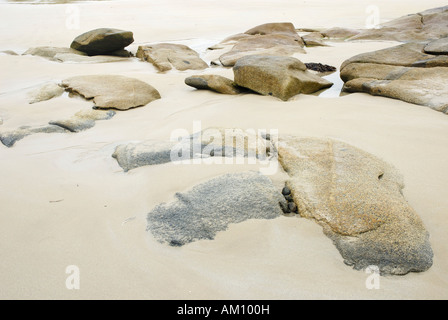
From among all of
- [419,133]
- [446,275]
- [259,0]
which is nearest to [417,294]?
[446,275]

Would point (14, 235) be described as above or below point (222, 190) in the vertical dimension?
below

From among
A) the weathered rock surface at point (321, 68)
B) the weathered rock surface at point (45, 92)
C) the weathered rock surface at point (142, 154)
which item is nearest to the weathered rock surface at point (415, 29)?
the weathered rock surface at point (321, 68)

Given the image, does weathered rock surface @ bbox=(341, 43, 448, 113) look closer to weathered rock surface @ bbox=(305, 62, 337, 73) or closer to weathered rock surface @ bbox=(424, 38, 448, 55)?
weathered rock surface @ bbox=(424, 38, 448, 55)

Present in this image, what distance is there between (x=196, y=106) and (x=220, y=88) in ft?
2.06

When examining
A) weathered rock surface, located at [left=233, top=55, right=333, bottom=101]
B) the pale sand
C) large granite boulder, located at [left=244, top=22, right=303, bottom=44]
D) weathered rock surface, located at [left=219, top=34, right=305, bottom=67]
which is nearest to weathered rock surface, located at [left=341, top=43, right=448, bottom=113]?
the pale sand

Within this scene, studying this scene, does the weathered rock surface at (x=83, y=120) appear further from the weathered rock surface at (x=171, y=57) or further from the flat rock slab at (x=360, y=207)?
the weathered rock surface at (x=171, y=57)

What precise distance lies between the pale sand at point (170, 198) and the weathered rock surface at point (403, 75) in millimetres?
193

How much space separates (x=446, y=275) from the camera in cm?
164

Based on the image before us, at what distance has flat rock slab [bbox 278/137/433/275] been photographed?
172cm

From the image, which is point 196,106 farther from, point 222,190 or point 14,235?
point 14,235

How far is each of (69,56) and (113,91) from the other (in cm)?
349

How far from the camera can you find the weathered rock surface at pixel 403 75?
386cm

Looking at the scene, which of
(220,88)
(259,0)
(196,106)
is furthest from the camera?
(259,0)

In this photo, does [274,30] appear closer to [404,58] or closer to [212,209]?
[404,58]
